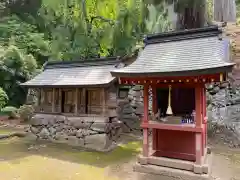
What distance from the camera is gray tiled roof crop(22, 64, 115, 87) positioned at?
9.25 metres

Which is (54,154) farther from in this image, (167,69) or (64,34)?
(64,34)

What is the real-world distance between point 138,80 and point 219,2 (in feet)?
35.0

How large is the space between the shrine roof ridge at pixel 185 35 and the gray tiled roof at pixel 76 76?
7.05 feet

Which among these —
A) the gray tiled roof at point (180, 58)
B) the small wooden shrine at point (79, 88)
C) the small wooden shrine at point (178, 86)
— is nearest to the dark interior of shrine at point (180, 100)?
the small wooden shrine at point (178, 86)

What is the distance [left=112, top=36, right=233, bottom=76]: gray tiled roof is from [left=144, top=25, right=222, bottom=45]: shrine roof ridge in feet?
0.39

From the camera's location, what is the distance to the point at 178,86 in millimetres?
6781

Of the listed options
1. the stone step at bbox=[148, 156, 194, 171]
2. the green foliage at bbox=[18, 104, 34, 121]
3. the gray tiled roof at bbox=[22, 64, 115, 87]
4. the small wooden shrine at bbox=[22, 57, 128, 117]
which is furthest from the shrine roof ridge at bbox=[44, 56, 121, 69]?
the stone step at bbox=[148, 156, 194, 171]

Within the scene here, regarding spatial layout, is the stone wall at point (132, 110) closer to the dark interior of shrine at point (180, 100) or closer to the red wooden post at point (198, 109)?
the dark interior of shrine at point (180, 100)

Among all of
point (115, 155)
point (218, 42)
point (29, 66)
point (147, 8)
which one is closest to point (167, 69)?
point (218, 42)

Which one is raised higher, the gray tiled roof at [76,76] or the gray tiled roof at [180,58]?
the gray tiled roof at [180,58]

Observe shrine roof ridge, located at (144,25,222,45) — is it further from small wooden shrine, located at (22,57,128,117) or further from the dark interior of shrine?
small wooden shrine, located at (22,57,128,117)

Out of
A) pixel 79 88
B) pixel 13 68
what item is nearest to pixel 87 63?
pixel 79 88

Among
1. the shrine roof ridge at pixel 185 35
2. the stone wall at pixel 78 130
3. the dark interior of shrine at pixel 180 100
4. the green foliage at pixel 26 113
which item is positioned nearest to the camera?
the shrine roof ridge at pixel 185 35

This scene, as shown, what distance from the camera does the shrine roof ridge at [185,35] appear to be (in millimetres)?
7098
